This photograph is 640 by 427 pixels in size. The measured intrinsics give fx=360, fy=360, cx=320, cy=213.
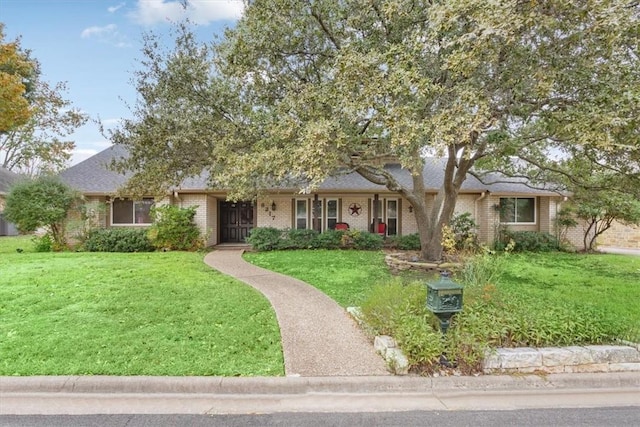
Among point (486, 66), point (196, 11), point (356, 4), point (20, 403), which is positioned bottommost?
point (20, 403)

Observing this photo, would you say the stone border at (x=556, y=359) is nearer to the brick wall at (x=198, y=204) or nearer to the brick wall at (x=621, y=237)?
the brick wall at (x=198, y=204)

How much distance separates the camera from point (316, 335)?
5.22m

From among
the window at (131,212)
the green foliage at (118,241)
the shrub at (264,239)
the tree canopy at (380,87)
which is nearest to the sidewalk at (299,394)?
the tree canopy at (380,87)

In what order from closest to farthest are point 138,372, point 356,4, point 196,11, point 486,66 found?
point 138,372
point 486,66
point 356,4
point 196,11

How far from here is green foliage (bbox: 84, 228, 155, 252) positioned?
47.1 ft

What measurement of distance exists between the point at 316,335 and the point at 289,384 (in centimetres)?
138

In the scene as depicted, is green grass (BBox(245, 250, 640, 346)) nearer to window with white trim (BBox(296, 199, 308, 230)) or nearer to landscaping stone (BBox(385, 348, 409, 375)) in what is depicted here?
landscaping stone (BBox(385, 348, 409, 375))

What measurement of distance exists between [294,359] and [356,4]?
707cm

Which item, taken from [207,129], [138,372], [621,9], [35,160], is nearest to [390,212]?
[207,129]

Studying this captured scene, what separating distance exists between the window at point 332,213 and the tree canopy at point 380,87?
7.14 metres

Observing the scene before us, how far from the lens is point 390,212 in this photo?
1742 centimetres

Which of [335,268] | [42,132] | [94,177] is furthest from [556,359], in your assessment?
[42,132]

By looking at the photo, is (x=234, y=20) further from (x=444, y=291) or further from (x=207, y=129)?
(x=444, y=291)

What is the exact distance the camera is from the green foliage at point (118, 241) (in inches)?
566
